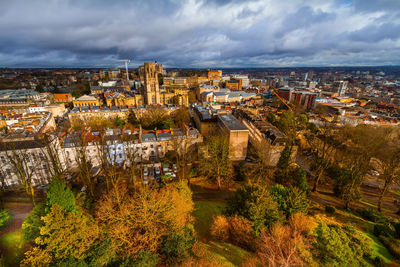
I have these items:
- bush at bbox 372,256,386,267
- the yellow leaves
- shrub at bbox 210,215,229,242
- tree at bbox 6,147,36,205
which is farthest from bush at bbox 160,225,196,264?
tree at bbox 6,147,36,205

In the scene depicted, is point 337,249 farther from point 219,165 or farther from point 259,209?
point 219,165

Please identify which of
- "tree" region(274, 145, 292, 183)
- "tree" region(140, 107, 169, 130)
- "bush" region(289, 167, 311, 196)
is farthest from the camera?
"tree" region(140, 107, 169, 130)

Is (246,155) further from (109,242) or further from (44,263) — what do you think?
(44,263)

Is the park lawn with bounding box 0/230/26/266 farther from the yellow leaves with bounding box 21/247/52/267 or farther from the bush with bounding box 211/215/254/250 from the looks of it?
the bush with bounding box 211/215/254/250

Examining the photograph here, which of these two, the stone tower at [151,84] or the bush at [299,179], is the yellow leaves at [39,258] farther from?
the stone tower at [151,84]

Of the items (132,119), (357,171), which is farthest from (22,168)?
(357,171)

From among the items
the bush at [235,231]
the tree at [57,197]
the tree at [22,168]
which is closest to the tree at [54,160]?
the tree at [22,168]
